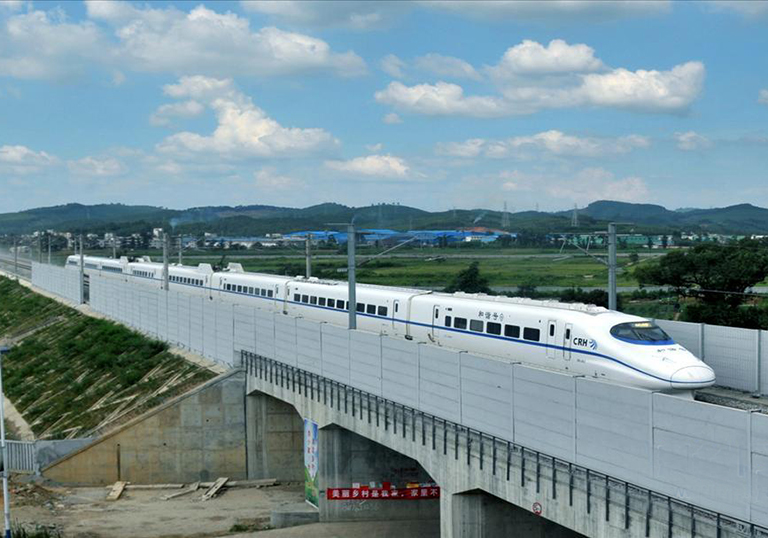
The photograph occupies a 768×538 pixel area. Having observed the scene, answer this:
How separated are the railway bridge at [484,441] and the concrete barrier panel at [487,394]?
0.05m

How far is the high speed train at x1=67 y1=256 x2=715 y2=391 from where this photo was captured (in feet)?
96.3

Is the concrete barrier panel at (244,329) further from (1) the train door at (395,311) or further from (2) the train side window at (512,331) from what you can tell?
(2) the train side window at (512,331)

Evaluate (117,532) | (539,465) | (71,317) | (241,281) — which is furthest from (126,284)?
(539,465)

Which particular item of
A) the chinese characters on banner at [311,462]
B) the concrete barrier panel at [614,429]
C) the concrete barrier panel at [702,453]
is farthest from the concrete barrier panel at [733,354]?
the chinese characters on banner at [311,462]

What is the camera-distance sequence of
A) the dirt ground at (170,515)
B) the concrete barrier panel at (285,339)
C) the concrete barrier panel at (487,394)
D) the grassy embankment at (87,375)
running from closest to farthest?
the concrete barrier panel at (487,394)
the dirt ground at (170,515)
the concrete barrier panel at (285,339)
the grassy embankment at (87,375)

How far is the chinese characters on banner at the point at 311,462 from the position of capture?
1650 inches

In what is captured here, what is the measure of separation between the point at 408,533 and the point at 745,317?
3837 cm

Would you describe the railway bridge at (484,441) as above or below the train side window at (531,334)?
below

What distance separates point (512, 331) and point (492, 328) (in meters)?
1.47

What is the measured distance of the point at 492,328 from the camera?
122ft

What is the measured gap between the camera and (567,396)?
24609 millimetres

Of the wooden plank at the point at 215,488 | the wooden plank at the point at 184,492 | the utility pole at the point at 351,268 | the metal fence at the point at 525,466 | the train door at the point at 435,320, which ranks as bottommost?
the wooden plank at the point at 184,492

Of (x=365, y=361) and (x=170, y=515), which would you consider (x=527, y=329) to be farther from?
(x=170, y=515)

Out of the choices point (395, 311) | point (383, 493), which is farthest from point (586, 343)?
point (395, 311)
